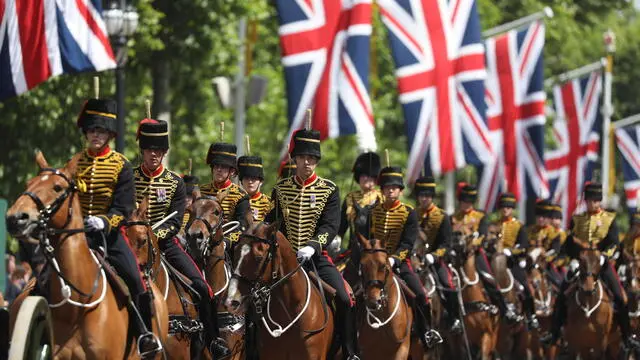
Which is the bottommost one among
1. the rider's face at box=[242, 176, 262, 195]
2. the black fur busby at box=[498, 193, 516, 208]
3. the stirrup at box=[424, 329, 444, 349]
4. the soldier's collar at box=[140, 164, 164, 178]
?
the stirrup at box=[424, 329, 444, 349]

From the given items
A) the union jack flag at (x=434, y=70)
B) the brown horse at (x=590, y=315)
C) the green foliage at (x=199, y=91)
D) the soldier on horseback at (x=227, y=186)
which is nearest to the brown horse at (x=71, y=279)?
the soldier on horseback at (x=227, y=186)

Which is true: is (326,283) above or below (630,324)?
above

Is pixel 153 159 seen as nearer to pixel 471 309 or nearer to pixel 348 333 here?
pixel 348 333

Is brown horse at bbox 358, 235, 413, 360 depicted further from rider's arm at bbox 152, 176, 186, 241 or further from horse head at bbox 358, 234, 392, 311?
rider's arm at bbox 152, 176, 186, 241

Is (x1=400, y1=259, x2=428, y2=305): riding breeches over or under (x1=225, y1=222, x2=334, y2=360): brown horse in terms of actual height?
under

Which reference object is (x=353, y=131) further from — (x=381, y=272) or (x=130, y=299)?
(x=130, y=299)

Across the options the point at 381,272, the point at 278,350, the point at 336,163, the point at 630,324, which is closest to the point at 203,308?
the point at 278,350

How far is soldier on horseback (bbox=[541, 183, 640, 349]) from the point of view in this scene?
23000 millimetres

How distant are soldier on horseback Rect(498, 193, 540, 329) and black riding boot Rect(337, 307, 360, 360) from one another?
1066 centimetres

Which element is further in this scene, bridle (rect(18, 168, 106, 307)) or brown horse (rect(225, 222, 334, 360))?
brown horse (rect(225, 222, 334, 360))

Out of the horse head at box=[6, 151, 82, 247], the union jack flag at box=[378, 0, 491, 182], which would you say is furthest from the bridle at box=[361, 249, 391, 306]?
the union jack flag at box=[378, 0, 491, 182]

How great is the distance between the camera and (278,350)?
14500mm

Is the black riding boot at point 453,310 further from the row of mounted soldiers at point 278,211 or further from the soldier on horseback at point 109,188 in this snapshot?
the soldier on horseback at point 109,188

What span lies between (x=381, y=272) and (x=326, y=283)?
49.4 inches
